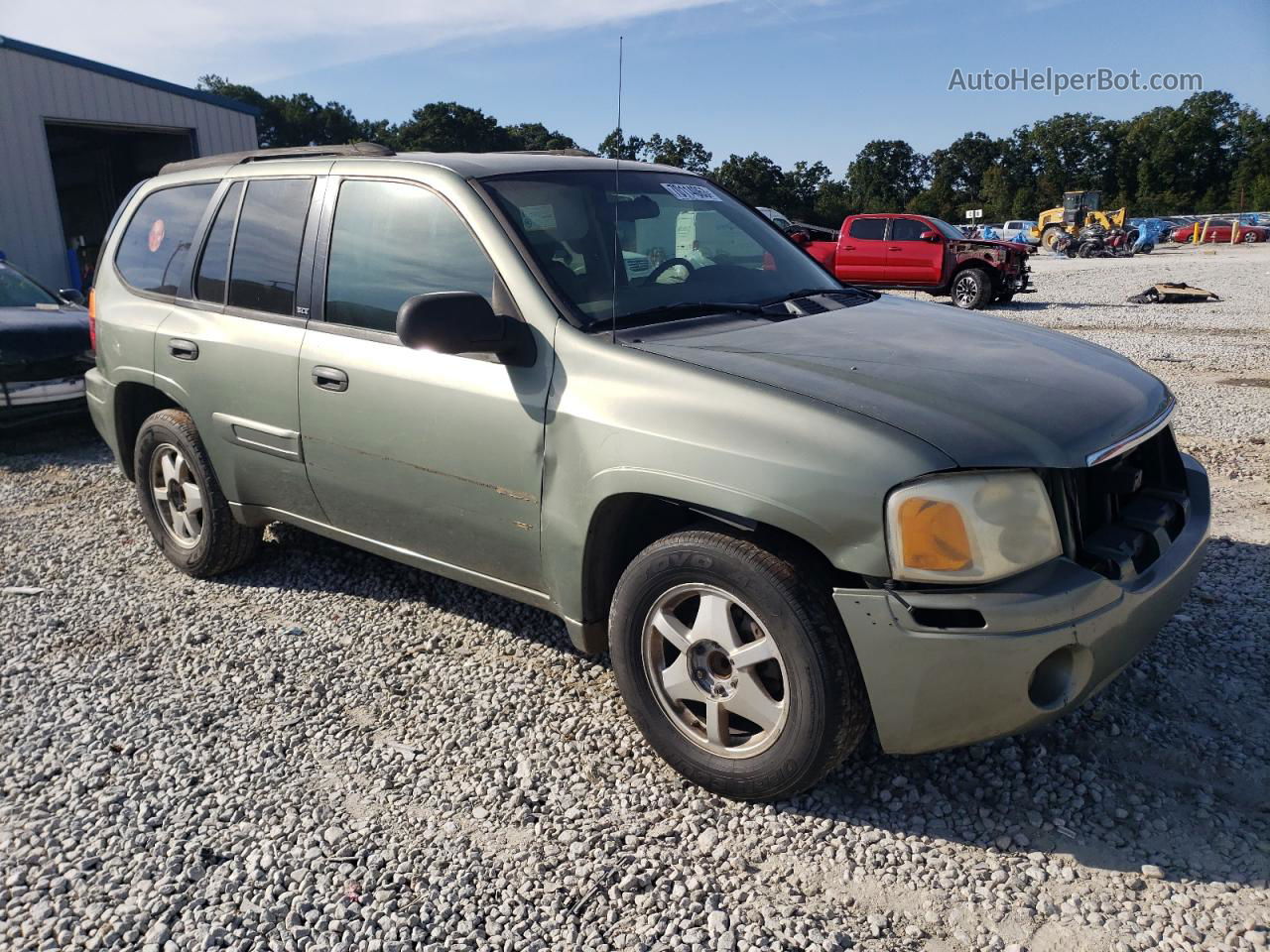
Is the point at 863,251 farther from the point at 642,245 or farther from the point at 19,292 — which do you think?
the point at 642,245

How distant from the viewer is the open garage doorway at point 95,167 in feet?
58.1

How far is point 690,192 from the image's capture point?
3.95m

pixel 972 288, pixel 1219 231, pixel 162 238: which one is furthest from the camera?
pixel 1219 231

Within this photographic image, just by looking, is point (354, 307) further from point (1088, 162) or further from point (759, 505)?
point (1088, 162)

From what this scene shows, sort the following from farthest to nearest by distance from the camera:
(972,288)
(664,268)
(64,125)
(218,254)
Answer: (972,288)
(64,125)
(218,254)
(664,268)

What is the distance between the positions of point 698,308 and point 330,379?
4.56ft

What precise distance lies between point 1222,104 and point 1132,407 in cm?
9685

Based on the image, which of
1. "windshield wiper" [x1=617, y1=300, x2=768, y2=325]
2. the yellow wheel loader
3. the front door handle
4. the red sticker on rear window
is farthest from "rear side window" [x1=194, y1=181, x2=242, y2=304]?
the yellow wheel loader

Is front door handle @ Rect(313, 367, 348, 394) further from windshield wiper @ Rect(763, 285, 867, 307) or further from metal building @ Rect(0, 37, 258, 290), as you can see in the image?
metal building @ Rect(0, 37, 258, 290)

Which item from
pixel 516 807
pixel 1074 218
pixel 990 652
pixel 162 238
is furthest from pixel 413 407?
Result: pixel 1074 218

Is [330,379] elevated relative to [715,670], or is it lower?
elevated

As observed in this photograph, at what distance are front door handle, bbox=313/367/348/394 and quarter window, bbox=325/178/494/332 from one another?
0.63 feet

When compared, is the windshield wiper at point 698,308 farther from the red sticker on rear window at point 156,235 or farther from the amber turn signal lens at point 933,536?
the red sticker on rear window at point 156,235

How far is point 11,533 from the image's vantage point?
5.45m
